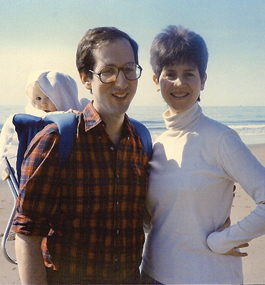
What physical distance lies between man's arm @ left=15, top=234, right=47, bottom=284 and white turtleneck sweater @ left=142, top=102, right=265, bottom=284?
605 millimetres

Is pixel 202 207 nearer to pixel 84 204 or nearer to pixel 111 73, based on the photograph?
pixel 84 204

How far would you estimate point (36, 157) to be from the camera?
169 cm

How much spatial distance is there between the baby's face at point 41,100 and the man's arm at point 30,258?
1.38 m

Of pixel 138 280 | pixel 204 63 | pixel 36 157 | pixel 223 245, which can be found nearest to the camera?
pixel 36 157

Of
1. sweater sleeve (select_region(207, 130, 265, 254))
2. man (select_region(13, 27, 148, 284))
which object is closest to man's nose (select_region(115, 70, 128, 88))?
man (select_region(13, 27, 148, 284))

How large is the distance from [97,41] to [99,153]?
576 millimetres

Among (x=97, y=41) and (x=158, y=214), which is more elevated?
(x=97, y=41)

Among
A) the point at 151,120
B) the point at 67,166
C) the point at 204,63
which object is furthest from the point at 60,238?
the point at 151,120

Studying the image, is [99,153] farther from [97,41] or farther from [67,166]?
[97,41]

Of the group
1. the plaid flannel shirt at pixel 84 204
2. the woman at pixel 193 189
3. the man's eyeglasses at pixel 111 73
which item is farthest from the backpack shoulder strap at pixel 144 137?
the man's eyeglasses at pixel 111 73

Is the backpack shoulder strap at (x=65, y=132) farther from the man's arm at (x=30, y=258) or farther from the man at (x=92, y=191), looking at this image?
the man's arm at (x=30, y=258)

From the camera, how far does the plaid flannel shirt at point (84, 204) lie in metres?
1.70

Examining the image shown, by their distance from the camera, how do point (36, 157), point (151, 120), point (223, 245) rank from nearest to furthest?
point (36, 157) < point (223, 245) < point (151, 120)

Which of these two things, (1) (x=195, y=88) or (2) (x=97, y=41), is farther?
(1) (x=195, y=88)
